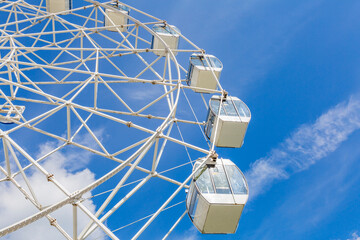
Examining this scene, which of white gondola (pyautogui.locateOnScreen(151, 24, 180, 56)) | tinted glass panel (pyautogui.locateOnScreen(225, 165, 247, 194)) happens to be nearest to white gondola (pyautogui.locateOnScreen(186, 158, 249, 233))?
tinted glass panel (pyautogui.locateOnScreen(225, 165, 247, 194))

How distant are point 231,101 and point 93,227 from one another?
10.1 metres

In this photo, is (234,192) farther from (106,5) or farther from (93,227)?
(106,5)

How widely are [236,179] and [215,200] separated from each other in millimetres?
1879

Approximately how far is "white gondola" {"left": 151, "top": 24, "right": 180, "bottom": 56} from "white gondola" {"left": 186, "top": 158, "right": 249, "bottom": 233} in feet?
34.9

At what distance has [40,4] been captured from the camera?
22625 millimetres

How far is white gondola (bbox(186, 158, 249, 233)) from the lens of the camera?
1155 cm

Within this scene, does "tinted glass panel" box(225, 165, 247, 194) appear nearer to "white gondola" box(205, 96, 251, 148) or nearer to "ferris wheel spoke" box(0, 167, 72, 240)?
"white gondola" box(205, 96, 251, 148)

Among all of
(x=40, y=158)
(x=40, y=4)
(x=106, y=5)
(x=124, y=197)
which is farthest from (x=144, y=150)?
(x=40, y=4)

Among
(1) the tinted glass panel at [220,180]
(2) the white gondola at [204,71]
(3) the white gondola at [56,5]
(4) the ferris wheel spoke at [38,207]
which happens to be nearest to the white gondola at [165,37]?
(2) the white gondola at [204,71]

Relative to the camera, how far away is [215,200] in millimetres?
11523

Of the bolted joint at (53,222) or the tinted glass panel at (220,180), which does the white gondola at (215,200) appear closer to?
the tinted glass panel at (220,180)

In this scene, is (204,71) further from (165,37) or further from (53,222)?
(53,222)

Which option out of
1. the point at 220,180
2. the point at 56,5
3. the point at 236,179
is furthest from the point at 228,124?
the point at 56,5

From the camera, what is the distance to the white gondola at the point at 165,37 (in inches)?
812
